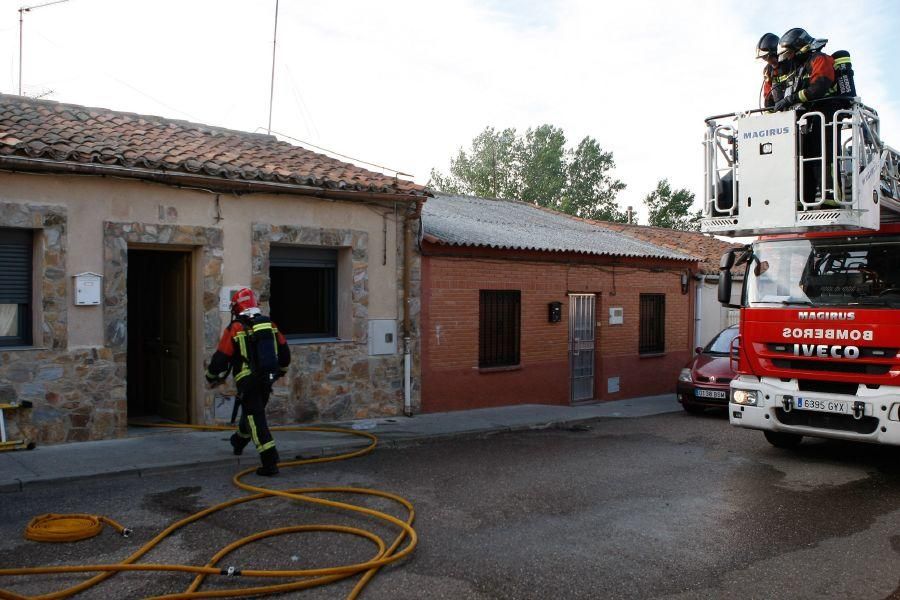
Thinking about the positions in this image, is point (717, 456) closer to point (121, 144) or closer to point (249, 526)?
point (249, 526)

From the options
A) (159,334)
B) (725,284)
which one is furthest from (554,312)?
(159,334)

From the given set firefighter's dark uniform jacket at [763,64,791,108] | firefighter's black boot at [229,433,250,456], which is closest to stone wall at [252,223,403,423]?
firefighter's black boot at [229,433,250,456]

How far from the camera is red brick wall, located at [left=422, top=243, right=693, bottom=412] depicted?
12.6m

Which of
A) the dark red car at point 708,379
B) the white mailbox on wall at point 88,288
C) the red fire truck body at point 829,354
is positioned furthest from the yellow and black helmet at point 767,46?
the white mailbox on wall at point 88,288

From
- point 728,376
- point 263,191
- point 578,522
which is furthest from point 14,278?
point 728,376

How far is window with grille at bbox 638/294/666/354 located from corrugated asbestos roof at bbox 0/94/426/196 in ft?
23.5

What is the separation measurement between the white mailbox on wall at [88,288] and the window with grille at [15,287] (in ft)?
1.76

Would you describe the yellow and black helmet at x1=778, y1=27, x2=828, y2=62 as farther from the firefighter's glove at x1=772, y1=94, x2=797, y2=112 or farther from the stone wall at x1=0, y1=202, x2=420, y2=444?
the stone wall at x1=0, y1=202, x2=420, y2=444

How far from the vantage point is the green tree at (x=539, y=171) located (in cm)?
5034

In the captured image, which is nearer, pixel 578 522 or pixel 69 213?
pixel 578 522

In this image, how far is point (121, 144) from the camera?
9.95m

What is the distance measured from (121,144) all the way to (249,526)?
5979 mm

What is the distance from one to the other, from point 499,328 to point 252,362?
670 cm

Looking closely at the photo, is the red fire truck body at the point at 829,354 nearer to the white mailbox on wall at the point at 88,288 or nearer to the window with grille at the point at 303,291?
the window with grille at the point at 303,291
